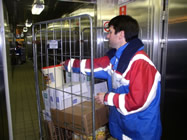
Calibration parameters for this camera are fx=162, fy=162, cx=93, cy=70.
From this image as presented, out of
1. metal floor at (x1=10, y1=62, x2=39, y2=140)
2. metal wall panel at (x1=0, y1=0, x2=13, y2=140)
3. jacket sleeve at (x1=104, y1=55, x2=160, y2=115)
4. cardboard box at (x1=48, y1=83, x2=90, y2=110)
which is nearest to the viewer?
jacket sleeve at (x1=104, y1=55, x2=160, y2=115)

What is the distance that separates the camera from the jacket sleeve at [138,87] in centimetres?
119

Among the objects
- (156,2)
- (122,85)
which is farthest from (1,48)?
(156,2)

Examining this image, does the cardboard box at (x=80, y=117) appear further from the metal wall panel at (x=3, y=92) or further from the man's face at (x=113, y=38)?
the metal wall panel at (x=3, y=92)

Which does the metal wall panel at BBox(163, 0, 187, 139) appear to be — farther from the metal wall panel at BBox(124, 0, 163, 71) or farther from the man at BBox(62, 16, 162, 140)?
the man at BBox(62, 16, 162, 140)

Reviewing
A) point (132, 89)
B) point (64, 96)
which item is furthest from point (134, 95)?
point (64, 96)

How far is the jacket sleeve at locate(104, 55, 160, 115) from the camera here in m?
1.19

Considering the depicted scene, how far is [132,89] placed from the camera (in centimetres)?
120

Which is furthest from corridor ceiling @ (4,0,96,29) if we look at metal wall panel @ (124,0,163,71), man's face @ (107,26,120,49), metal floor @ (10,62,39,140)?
metal floor @ (10,62,39,140)

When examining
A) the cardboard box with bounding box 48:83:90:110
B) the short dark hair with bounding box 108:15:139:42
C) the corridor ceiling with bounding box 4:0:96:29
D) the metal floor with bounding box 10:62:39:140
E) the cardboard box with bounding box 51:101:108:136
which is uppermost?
the corridor ceiling with bounding box 4:0:96:29

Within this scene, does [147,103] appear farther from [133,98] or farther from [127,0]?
[127,0]

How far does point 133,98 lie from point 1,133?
195 cm

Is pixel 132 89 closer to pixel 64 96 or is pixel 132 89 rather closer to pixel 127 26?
pixel 127 26

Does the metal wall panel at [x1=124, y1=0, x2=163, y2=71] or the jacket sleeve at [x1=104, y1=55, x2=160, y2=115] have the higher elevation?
the metal wall panel at [x1=124, y1=0, x2=163, y2=71]

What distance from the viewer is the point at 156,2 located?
1.93 metres
